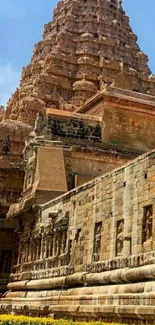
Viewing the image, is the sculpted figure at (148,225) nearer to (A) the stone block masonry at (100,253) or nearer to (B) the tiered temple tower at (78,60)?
(A) the stone block masonry at (100,253)

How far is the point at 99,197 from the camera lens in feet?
46.7

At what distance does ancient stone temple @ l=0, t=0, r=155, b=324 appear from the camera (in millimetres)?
11383

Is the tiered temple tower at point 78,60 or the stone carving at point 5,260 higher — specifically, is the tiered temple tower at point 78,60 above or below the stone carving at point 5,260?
above

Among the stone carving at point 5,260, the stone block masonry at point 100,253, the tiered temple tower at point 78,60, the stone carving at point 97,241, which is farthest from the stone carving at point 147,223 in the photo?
the tiered temple tower at point 78,60

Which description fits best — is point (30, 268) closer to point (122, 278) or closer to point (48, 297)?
point (48, 297)

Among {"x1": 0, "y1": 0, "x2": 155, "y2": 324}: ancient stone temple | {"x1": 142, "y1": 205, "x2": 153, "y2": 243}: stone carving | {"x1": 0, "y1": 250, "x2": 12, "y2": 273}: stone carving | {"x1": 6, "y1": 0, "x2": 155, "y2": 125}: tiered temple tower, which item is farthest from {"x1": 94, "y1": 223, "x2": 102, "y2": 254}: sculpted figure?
{"x1": 6, "y1": 0, "x2": 155, "y2": 125}: tiered temple tower

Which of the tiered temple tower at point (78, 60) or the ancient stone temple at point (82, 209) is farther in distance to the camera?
the tiered temple tower at point (78, 60)

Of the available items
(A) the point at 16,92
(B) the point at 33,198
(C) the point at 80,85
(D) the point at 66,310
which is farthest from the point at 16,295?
(A) the point at 16,92

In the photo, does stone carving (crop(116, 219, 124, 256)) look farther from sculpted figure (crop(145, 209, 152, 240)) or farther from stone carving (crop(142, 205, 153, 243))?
sculpted figure (crop(145, 209, 152, 240))

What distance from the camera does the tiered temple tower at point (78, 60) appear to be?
47.0m

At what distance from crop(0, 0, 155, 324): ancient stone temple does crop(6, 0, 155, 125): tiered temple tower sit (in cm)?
309

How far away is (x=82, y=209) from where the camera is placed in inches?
608

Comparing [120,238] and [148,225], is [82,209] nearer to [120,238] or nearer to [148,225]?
[120,238]

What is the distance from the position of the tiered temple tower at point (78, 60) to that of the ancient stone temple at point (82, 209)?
3.09m
